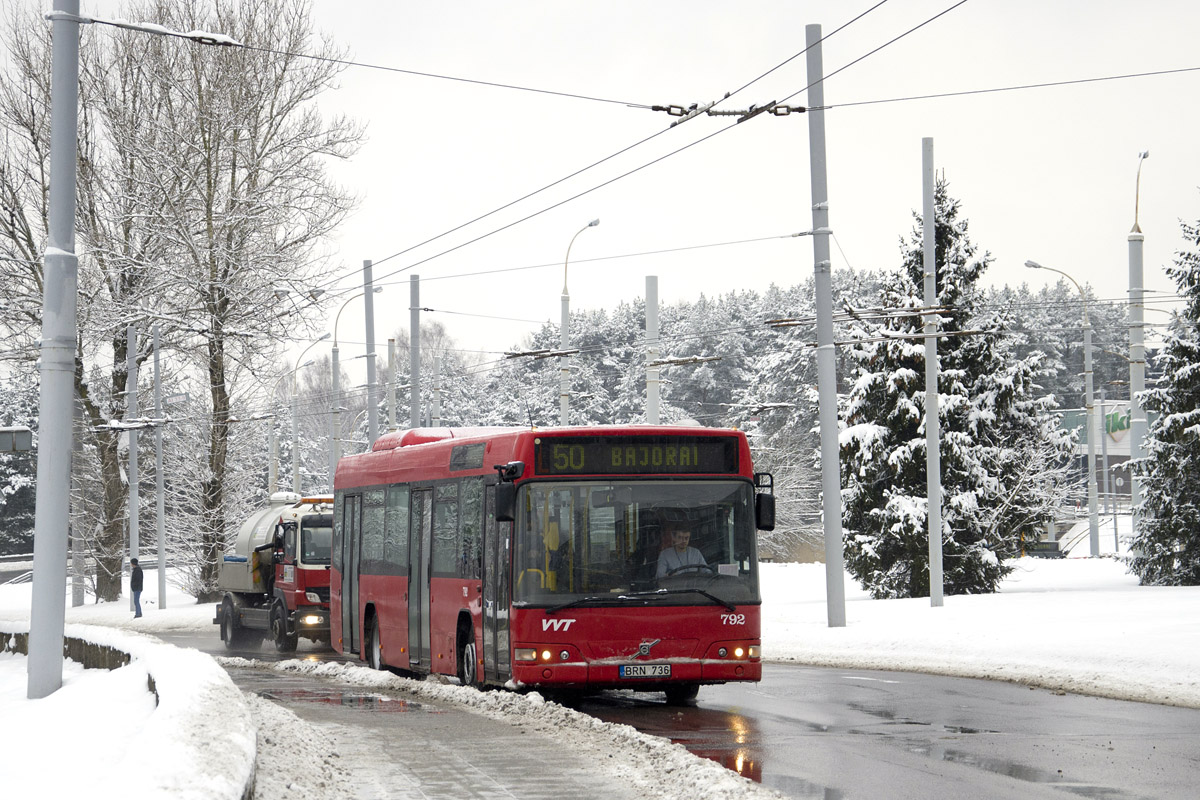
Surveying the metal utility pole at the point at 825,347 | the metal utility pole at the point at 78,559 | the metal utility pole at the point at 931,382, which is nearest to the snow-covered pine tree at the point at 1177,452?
the metal utility pole at the point at 931,382

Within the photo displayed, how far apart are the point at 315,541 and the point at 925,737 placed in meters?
18.0

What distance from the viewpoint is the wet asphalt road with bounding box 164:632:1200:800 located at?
9.33 m

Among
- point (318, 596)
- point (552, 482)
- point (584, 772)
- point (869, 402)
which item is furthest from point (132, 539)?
point (584, 772)

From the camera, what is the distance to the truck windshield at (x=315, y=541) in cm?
2806

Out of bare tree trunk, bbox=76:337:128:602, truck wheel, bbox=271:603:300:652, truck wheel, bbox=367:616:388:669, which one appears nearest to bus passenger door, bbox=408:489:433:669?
truck wheel, bbox=367:616:388:669

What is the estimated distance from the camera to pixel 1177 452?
3584 centimetres

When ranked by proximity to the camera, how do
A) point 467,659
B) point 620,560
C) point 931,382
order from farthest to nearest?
1. point 931,382
2. point 467,659
3. point 620,560

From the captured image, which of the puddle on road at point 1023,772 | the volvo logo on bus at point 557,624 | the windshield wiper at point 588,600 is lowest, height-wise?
the puddle on road at point 1023,772

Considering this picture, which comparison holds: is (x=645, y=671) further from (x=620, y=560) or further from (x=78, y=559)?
(x=78, y=559)

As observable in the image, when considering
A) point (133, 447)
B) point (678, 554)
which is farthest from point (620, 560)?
point (133, 447)

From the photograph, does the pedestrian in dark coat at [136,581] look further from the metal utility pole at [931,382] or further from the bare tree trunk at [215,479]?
the metal utility pole at [931,382]

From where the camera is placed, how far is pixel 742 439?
1498 cm

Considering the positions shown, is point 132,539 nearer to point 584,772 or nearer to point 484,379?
point 584,772

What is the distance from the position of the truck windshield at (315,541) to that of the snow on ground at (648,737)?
17.7ft
